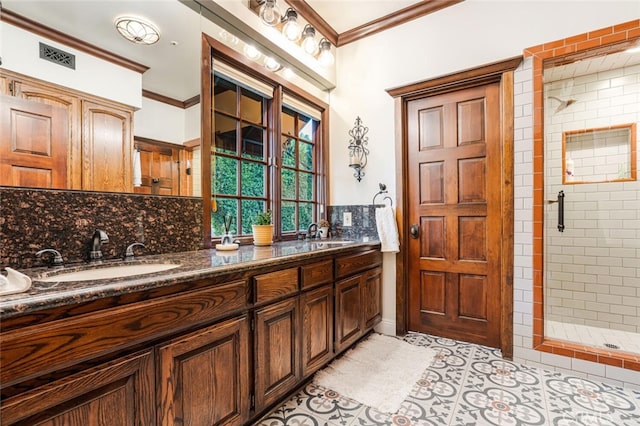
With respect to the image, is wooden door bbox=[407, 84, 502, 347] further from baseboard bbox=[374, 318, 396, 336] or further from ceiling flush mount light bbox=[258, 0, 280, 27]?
ceiling flush mount light bbox=[258, 0, 280, 27]

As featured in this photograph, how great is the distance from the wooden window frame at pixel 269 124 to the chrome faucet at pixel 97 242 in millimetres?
582

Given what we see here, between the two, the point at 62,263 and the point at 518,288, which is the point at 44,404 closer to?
the point at 62,263

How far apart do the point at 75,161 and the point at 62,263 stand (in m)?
0.46

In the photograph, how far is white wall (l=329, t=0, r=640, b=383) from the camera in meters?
1.99

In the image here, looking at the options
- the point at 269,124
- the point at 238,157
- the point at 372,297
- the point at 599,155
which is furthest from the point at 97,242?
the point at 599,155

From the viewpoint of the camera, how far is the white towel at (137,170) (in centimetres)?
155

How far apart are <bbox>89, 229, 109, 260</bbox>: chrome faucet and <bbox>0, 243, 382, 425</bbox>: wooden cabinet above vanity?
0.40m

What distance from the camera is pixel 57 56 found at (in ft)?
4.27

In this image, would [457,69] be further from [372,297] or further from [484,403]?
[484,403]

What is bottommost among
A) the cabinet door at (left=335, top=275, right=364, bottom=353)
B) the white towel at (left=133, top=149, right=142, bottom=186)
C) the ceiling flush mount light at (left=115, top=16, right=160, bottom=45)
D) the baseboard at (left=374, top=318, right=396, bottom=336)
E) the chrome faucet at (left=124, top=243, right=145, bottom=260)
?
the baseboard at (left=374, top=318, right=396, bottom=336)

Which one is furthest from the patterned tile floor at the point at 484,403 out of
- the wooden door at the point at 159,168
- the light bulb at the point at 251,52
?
the light bulb at the point at 251,52

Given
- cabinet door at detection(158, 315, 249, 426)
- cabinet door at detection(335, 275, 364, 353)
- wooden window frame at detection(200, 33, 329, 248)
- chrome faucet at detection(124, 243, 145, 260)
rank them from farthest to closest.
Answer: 1. cabinet door at detection(335, 275, 364, 353)
2. wooden window frame at detection(200, 33, 329, 248)
3. chrome faucet at detection(124, 243, 145, 260)
4. cabinet door at detection(158, 315, 249, 426)

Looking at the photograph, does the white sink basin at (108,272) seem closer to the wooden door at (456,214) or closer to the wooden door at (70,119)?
the wooden door at (70,119)

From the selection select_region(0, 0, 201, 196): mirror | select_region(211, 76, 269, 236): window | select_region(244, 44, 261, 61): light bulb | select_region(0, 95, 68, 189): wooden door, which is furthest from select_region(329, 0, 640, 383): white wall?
select_region(0, 95, 68, 189): wooden door
